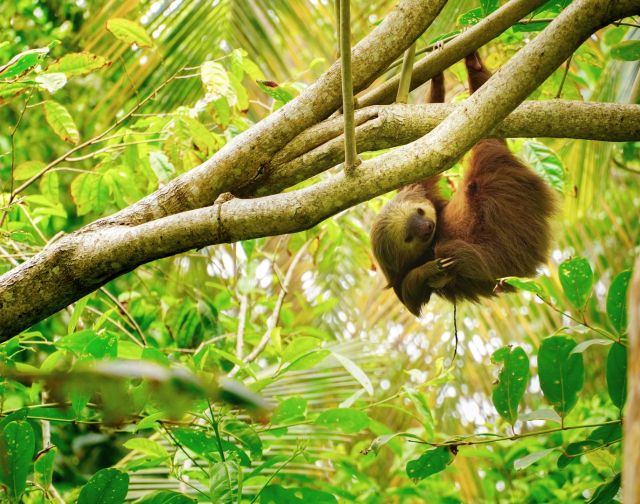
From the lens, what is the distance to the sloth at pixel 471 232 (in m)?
3.52

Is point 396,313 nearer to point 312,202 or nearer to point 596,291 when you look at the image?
point 596,291

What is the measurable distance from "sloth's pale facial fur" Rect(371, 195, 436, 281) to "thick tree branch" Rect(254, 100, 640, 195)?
64.5 inches

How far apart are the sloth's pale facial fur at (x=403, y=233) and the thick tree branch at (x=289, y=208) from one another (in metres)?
1.95

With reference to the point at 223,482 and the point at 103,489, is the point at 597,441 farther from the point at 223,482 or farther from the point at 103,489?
the point at 103,489

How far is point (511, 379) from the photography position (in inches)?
85.4

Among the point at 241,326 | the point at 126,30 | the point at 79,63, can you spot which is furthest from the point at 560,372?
the point at 126,30

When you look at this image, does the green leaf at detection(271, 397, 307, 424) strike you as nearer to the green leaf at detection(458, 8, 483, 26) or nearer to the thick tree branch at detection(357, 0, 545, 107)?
the thick tree branch at detection(357, 0, 545, 107)

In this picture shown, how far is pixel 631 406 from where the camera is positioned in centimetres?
69

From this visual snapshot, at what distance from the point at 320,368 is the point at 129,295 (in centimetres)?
118

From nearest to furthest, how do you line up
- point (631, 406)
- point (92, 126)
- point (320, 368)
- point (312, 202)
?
1. point (631, 406)
2. point (312, 202)
3. point (320, 368)
4. point (92, 126)

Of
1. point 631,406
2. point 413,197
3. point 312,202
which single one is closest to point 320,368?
point 413,197

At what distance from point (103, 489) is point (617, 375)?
57.2 inches

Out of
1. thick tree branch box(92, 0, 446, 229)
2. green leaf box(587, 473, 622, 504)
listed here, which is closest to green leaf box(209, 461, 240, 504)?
thick tree branch box(92, 0, 446, 229)

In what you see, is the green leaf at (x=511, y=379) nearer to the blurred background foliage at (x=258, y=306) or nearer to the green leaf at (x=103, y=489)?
the blurred background foliage at (x=258, y=306)
